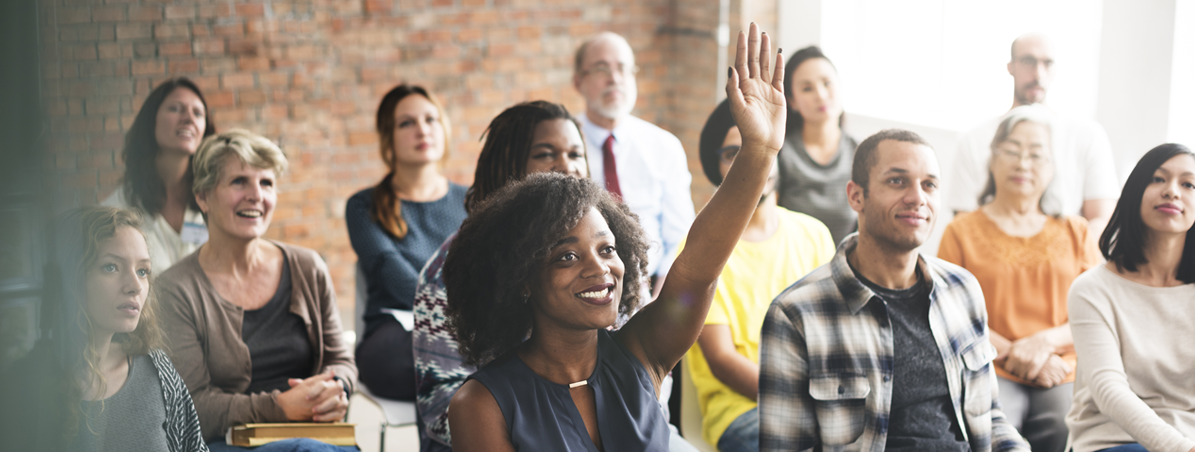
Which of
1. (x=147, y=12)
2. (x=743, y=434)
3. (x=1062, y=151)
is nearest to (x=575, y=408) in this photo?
(x=743, y=434)

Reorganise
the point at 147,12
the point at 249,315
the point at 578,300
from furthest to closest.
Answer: the point at 147,12, the point at 249,315, the point at 578,300

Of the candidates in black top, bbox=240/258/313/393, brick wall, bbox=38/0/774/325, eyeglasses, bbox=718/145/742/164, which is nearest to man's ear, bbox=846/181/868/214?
eyeglasses, bbox=718/145/742/164

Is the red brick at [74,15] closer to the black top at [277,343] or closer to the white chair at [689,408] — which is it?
the black top at [277,343]

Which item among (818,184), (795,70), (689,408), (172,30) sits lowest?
(689,408)

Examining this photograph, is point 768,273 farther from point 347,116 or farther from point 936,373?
point 347,116

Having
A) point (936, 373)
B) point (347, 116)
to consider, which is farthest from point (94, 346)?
point (347, 116)

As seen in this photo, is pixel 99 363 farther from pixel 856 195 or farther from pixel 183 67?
pixel 183 67

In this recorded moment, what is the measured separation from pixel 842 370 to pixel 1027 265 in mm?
932

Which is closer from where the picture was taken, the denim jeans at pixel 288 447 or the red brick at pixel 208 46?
the denim jeans at pixel 288 447

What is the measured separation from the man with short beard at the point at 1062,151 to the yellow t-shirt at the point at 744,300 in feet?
2.17

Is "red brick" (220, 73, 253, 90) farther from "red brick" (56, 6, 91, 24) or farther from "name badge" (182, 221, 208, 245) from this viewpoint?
"red brick" (56, 6, 91, 24)

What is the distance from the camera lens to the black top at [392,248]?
2.76 meters

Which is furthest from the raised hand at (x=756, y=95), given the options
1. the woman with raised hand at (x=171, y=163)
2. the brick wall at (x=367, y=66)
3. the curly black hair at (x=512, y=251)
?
the brick wall at (x=367, y=66)

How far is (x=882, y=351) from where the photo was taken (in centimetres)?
185
